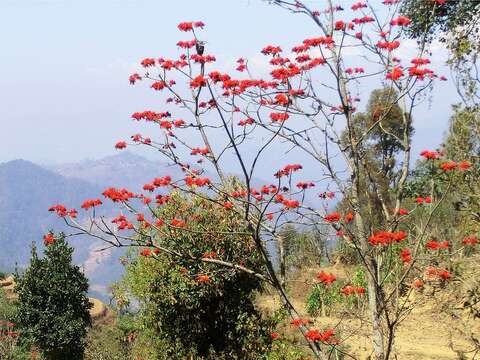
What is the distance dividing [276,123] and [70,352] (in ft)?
66.6

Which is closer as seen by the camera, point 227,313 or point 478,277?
point 227,313

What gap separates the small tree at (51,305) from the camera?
2233cm

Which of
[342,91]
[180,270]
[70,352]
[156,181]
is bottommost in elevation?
[70,352]

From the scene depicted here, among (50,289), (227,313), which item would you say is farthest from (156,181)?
(50,289)

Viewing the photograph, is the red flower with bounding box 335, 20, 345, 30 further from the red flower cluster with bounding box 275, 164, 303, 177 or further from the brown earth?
the brown earth

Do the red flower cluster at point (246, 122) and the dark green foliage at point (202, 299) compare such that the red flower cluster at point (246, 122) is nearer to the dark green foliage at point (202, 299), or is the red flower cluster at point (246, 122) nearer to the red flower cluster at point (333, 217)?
the red flower cluster at point (333, 217)

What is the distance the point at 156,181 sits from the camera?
8609 mm

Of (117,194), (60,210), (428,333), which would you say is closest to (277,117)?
(117,194)

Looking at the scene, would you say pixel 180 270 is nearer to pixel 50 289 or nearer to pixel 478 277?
pixel 478 277

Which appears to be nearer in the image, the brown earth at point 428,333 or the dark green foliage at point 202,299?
the dark green foliage at point 202,299

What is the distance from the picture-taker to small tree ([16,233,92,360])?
→ 22.3 meters

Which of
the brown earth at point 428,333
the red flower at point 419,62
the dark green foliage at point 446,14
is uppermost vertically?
the dark green foliage at point 446,14

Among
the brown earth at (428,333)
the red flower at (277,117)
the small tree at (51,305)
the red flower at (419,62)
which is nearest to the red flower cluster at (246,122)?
the red flower at (277,117)

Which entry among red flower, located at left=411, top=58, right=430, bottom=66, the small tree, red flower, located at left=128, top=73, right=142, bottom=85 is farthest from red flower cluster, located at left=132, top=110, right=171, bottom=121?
the small tree
